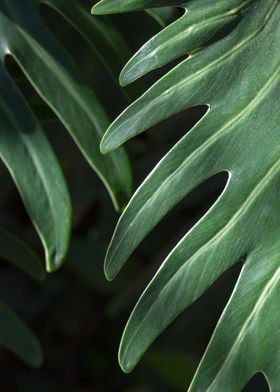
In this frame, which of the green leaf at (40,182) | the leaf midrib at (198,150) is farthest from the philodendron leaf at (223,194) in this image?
the green leaf at (40,182)

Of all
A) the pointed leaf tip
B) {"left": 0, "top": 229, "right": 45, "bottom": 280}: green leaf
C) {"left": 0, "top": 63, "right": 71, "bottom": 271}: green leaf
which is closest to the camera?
the pointed leaf tip

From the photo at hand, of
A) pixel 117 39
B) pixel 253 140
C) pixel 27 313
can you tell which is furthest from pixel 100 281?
pixel 253 140

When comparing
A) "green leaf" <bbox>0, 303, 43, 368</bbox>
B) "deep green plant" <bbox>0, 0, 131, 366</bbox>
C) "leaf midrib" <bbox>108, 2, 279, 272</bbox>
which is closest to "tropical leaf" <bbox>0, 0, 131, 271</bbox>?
"deep green plant" <bbox>0, 0, 131, 366</bbox>

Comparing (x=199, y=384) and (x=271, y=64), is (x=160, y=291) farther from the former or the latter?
(x=271, y=64)

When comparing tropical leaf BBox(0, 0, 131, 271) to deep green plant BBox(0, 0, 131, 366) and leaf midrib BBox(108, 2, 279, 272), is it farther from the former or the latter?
leaf midrib BBox(108, 2, 279, 272)

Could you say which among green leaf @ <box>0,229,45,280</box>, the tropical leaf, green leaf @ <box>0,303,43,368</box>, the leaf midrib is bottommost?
green leaf @ <box>0,303,43,368</box>
